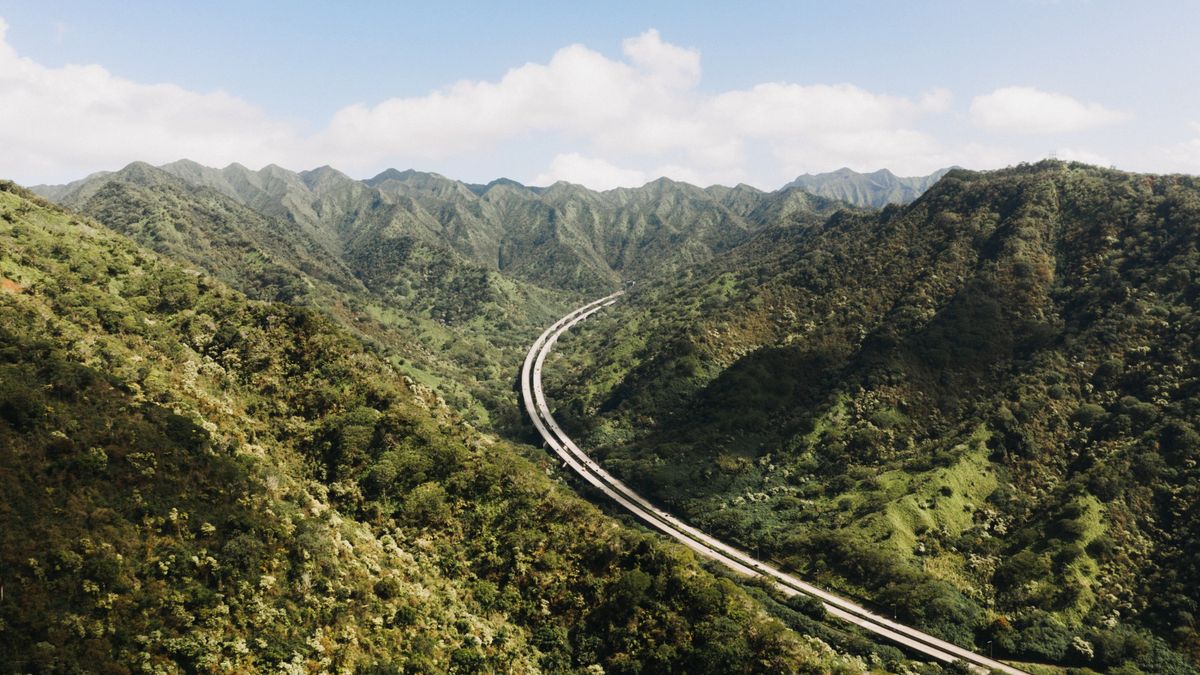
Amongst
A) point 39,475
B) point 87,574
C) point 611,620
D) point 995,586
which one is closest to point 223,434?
point 39,475

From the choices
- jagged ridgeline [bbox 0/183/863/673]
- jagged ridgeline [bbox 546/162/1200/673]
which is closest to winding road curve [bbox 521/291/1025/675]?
jagged ridgeline [bbox 546/162/1200/673]

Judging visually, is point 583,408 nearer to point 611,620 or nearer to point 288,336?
point 288,336

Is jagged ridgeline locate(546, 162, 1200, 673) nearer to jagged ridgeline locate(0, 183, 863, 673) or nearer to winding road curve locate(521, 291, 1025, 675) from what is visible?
winding road curve locate(521, 291, 1025, 675)

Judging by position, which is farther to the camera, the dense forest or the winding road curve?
the winding road curve

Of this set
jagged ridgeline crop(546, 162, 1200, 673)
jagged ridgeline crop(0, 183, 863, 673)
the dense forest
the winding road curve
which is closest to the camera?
jagged ridgeline crop(0, 183, 863, 673)

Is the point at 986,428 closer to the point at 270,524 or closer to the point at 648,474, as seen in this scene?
the point at 648,474

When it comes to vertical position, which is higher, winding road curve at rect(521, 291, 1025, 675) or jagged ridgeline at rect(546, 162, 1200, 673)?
jagged ridgeline at rect(546, 162, 1200, 673)

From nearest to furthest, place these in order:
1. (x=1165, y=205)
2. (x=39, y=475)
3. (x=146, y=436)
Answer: (x=39, y=475) → (x=146, y=436) → (x=1165, y=205)
